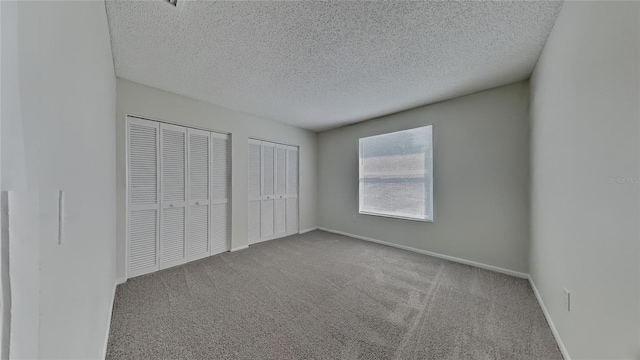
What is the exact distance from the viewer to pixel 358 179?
4.35 metres

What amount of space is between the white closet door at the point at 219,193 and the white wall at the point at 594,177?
3.79 metres

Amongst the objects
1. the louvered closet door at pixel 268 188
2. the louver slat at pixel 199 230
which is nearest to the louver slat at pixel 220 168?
the louver slat at pixel 199 230

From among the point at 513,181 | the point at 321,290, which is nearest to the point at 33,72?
the point at 321,290

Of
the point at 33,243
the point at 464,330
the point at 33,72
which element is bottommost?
the point at 464,330

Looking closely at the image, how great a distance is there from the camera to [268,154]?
4184mm

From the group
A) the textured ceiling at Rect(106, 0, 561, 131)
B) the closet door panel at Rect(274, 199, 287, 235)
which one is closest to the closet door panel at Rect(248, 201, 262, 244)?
the closet door panel at Rect(274, 199, 287, 235)

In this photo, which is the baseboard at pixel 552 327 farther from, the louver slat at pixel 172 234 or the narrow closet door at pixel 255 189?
the louver slat at pixel 172 234

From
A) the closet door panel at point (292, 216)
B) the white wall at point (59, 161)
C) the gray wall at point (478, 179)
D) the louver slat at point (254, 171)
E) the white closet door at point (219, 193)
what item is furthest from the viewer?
the closet door panel at point (292, 216)

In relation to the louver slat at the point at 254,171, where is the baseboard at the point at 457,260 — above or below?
below

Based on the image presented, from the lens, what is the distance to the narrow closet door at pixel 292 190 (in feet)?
15.0

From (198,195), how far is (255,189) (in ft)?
3.20

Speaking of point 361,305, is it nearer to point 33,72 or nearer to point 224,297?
point 224,297

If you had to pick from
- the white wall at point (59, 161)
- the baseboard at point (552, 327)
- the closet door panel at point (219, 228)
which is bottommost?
the baseboard at point (552, 327)

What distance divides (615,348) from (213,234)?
383cm
